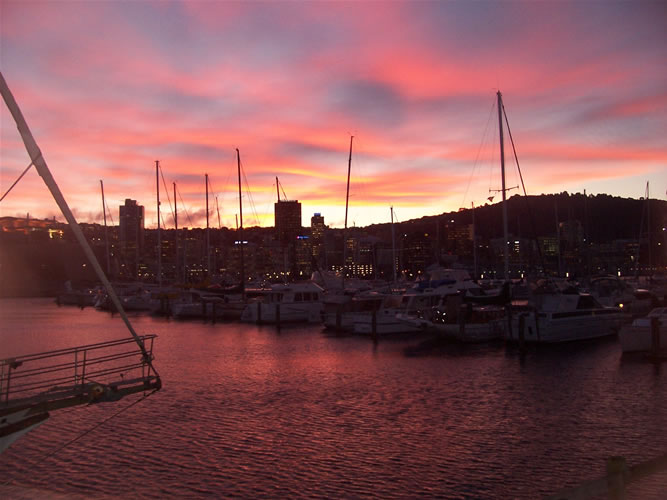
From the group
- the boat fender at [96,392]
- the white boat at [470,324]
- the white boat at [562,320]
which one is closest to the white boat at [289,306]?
the white boat at [470,324]

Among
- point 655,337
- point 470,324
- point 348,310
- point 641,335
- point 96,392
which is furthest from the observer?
point 348,310

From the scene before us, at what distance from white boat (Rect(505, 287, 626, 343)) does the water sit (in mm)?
3238

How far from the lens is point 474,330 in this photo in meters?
39.4

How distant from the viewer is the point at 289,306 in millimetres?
57906

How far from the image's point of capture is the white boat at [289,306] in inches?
2266

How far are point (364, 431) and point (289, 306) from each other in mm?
39212

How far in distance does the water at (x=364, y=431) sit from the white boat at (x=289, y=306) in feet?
75.1

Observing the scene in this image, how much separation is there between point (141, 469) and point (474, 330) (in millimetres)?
27667

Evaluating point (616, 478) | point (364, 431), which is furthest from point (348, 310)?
point (616, 478)

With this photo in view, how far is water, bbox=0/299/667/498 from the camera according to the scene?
14641 mm

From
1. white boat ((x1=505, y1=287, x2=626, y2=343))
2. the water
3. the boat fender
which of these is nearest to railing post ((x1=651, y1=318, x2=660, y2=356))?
the water

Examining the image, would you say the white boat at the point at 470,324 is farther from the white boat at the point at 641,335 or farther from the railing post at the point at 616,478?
the railing post at the point at 616,478

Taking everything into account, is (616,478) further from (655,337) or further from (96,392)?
(655,337)

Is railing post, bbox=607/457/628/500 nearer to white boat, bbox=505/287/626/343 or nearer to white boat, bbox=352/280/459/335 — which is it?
white boat, bbox=505/287/626/343
